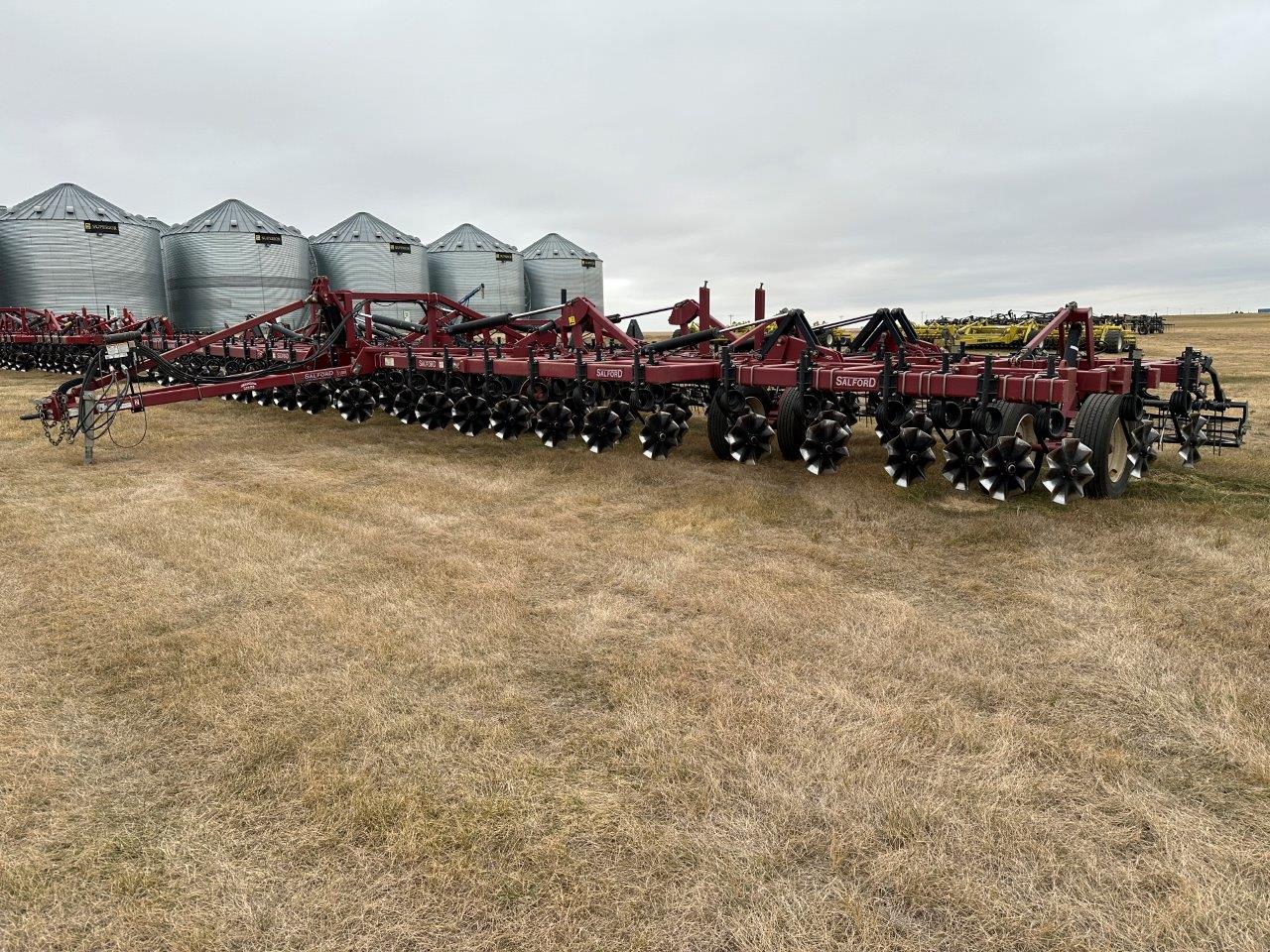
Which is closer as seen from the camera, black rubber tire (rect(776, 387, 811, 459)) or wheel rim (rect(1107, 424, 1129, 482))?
wheel rim (rect(1107, 424, 1129, 482))

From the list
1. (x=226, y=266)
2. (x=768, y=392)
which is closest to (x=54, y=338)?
(x=226, y=266)

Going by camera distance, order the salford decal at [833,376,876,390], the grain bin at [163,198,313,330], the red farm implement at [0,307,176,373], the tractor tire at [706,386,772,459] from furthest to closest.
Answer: the grain bin at [163,198,313,330]
the red farm implement at [0,307,176,373]
the tractor tire at [706,386,772,459]
the salford decal at [833,376,876,390]

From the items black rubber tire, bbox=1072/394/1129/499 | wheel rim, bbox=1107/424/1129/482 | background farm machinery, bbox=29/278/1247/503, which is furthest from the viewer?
wheel rim, bbox=1107/424/1129/482

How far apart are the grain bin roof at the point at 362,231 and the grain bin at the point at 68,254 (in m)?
7.34

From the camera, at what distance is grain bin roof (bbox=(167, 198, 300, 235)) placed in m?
29.6

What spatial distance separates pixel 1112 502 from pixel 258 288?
30.9 metres

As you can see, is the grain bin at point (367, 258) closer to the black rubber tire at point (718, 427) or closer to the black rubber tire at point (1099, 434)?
the black rubber tire at point (718, 427)

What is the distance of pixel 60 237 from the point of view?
26531mm

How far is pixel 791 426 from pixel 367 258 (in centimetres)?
2887

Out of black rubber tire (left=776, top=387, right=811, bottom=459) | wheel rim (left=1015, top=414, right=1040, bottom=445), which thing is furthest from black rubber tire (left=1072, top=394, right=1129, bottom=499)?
black rubber tire (left=776, top=387, right=811, bottom=459)

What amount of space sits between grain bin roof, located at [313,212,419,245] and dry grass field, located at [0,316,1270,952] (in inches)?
1189

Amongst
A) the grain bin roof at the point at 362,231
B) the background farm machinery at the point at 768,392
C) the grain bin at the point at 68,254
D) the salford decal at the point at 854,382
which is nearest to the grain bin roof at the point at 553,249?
the grain bin roof at the point at 362,231

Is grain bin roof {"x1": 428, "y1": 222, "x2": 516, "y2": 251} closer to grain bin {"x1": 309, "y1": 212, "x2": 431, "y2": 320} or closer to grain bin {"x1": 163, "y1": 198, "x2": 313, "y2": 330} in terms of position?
grain bin {"x1": 309, "y1": 212, "x2": 431, "y2": 320}

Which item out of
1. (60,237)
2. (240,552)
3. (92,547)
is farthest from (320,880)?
(60,237)
